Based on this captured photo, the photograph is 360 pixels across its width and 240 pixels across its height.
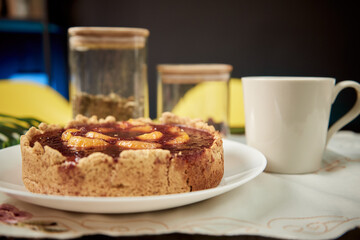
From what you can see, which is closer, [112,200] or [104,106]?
[112,200]

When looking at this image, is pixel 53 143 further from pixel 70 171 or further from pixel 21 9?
pixel 21 9

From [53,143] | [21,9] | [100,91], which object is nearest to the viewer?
[53,143]

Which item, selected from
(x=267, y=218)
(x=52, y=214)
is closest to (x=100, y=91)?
(x=52, y=214)

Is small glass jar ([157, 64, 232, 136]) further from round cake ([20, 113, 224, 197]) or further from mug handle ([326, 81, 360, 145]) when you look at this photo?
round cake ([20, 113, 224, 197])

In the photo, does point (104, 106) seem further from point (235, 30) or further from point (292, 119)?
point (235, 30)

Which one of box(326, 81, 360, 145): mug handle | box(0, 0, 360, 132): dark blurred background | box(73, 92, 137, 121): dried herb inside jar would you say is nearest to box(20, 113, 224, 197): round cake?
box(326, 81, 360, 145): mug handle

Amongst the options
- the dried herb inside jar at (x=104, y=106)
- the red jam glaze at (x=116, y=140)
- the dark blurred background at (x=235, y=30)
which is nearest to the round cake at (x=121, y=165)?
the red jam glaze at (x=116, y=140)

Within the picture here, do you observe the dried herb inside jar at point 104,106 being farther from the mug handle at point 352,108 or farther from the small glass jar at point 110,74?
the mug handle at point 352,108

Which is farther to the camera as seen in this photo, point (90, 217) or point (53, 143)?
point (53, 143)

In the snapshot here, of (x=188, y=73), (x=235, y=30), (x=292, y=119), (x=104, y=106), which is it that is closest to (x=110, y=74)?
(x=104, y=106)
